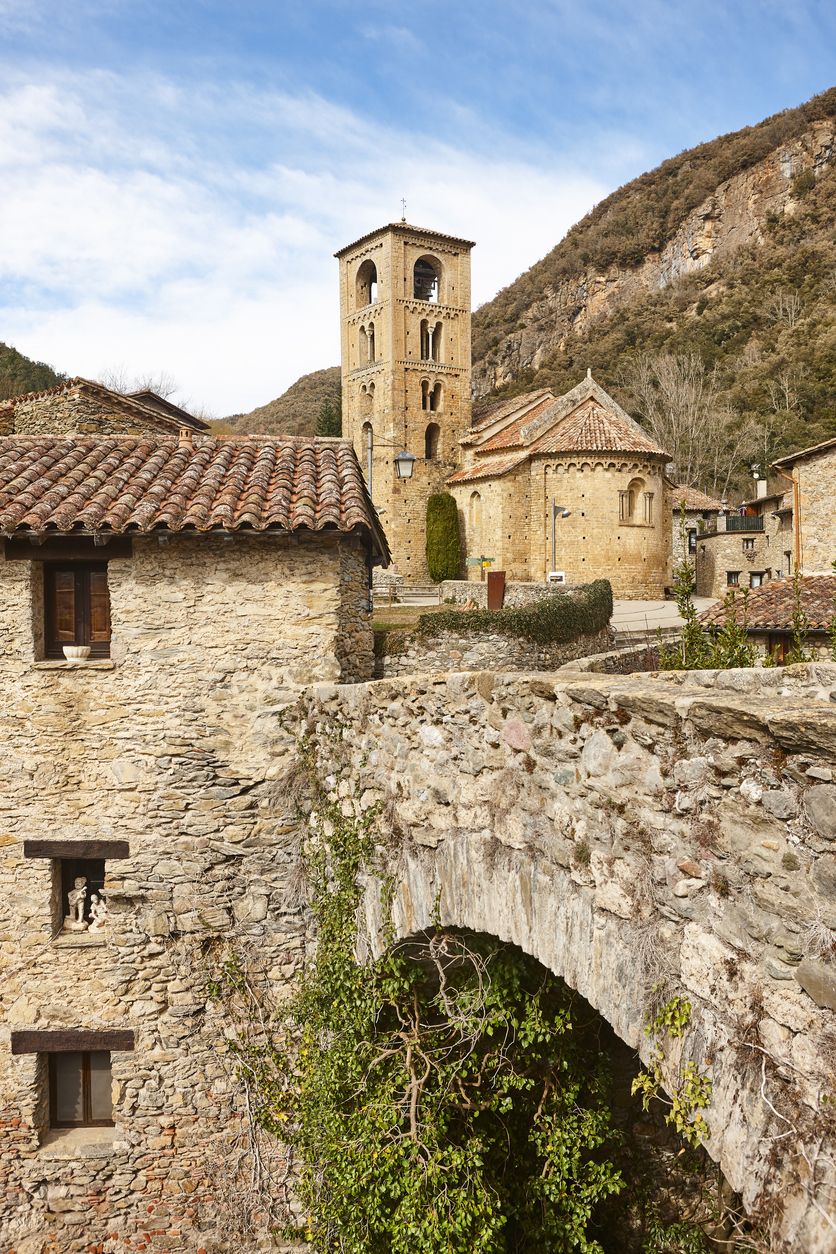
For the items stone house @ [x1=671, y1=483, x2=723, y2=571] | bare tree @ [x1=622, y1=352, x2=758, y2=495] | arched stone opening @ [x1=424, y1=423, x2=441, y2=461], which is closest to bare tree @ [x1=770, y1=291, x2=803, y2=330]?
bare tree @ [x1=622, y1=352, x2=758, y2=495]

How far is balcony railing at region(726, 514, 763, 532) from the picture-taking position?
116 feet

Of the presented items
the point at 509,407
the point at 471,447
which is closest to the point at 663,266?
the point at 509,407

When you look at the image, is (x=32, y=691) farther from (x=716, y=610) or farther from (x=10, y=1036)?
(x=716, y=610)

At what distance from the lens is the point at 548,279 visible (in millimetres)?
89875

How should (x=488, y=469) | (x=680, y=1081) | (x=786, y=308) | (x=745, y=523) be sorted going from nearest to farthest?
(x=680, y=1081) → (x=488, y=469) → (x=745, y=523) → (x=786, y=308)

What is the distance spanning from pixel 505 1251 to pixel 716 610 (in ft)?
29.3

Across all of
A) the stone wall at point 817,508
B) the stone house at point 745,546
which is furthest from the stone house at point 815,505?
the stone house at point 745,546

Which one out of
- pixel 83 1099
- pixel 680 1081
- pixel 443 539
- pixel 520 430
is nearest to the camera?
pixel 680 1081

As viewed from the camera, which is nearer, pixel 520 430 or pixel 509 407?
pixel 520 430

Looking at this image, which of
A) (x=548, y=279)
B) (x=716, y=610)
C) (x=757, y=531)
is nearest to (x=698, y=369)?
(x=757, y=531)

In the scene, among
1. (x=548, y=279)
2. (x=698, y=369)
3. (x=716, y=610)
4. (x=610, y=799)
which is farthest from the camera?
(x=548, y=279)

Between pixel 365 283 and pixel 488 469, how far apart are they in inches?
541

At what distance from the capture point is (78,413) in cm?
1282

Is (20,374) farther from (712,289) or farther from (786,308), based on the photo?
(712,289)
